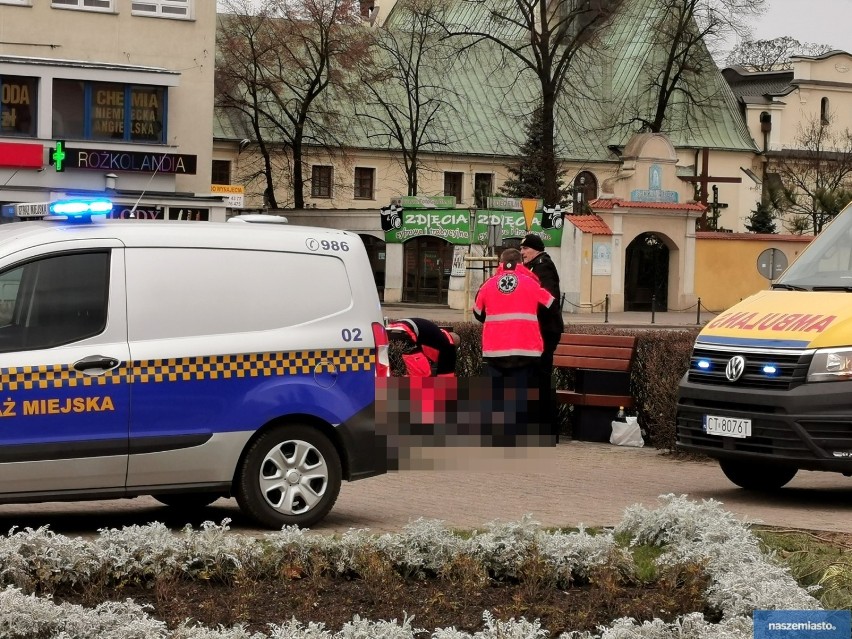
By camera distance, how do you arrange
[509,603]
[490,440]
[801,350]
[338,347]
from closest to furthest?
[509,603] → [338,347] → [801,350] → [490,440]

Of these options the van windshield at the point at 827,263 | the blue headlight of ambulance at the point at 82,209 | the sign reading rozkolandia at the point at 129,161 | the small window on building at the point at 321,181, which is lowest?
the van windshield at the point at 827,263

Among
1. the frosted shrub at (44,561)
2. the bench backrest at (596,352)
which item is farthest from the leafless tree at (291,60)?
Answer: the frosted shrub at (44,561)

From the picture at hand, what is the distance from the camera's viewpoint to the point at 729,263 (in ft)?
184

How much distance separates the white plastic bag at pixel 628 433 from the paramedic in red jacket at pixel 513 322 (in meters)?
2.36

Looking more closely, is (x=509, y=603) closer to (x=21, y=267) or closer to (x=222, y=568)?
(x=222, y=568)

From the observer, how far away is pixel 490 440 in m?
11.7

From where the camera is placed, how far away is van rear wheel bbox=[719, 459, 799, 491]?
11875mm

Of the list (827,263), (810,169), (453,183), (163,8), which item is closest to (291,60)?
(453,183)

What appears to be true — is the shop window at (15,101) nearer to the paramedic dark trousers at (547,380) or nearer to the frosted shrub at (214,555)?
the paramedic dark trousers at (547,380)

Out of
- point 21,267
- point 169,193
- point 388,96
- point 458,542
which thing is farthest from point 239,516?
point 388,96

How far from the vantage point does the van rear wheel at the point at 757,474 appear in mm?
11875

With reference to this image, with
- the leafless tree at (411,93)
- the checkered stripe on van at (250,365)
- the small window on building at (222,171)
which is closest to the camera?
the checkered stripe on van at (250,365)

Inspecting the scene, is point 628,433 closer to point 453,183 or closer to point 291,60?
point 291,60

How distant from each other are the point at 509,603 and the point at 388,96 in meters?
69.5
